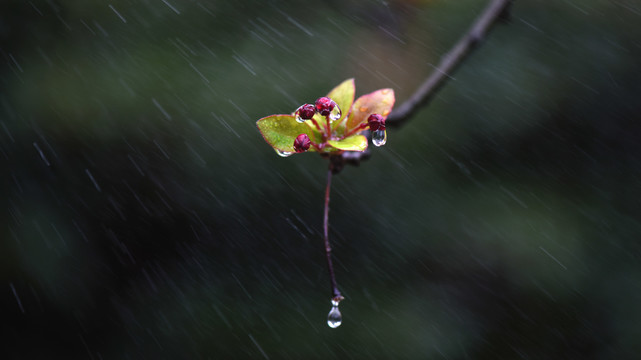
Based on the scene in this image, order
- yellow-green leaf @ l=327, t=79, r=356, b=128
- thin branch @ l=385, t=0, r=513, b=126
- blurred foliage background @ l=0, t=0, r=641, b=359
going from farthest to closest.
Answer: blurred foliage background @ l=0, t=0, r=641, b=359 < thin branch @ l=385, t=0, r=513, b=126 < yellow-green leaf @ l=327, t=79, r=356, b=128

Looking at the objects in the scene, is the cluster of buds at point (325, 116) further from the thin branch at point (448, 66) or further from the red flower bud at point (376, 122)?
the thin branch at point (448, 66)

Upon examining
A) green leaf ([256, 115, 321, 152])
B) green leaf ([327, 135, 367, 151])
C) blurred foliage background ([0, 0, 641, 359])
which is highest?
green leaf ([327, 135, 367, 151])

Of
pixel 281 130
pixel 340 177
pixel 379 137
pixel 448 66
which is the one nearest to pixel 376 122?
pixel 379 137

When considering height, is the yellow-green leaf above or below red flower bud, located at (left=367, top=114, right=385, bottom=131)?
below

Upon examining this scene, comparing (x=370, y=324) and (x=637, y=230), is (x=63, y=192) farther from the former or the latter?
(x=637, y=230)

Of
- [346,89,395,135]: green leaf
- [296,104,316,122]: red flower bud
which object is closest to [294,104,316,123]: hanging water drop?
[296,104,316,122]: red flower bud

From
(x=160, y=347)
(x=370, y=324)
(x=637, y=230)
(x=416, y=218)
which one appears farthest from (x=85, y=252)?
(x=637, y=230)

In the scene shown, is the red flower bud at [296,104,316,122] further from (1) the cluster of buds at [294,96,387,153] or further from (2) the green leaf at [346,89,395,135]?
(2) the green leaf at [346,89,395,135]
